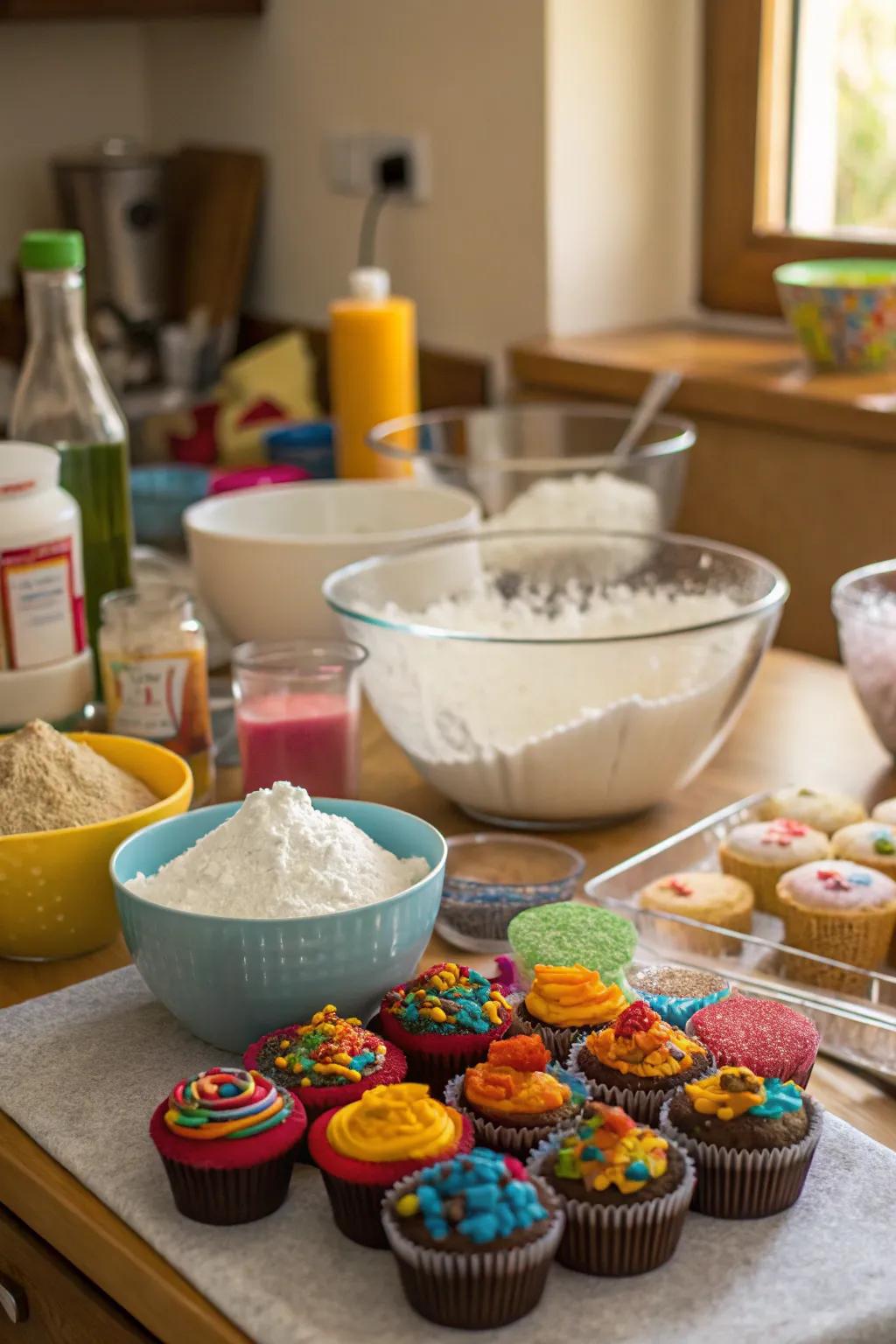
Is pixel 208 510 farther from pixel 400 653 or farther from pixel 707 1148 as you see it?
pixel 707 1148

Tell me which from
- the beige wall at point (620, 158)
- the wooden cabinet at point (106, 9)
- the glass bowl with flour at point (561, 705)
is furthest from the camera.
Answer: the wooden cabinet at point (106, 9)

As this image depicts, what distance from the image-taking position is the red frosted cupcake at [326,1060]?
30.3 inches

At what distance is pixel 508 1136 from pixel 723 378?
1443mm

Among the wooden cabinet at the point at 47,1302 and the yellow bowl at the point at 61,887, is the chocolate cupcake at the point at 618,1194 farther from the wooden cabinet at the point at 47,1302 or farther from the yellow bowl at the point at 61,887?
the yellow bowl at the point at 61,887

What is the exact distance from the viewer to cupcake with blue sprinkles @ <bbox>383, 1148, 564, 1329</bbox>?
2.13 ft

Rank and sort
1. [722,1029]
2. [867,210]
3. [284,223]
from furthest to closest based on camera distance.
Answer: [284,223]
[867,210]
[722,1029]

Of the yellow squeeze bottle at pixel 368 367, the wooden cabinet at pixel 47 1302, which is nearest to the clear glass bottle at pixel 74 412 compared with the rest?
the yellow squeeze bottle at pixel 368 367

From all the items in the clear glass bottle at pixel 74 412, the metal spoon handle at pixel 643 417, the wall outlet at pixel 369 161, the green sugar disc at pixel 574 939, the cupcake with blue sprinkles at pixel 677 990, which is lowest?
the cupcake with blue sprinkles at pixel 677 990

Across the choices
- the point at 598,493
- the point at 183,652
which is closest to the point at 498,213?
the point at 598,493

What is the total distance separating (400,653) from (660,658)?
0.19m

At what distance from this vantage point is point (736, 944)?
3.31 feet

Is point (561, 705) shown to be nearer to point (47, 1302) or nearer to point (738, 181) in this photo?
point (47, 1302)

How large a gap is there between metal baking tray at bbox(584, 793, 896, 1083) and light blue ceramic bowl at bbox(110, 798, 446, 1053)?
0.18 m

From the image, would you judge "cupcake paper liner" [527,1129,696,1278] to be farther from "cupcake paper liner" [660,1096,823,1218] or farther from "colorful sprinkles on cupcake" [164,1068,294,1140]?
"colorful sprinkles on cupcake" [164,1068,294,1140]
